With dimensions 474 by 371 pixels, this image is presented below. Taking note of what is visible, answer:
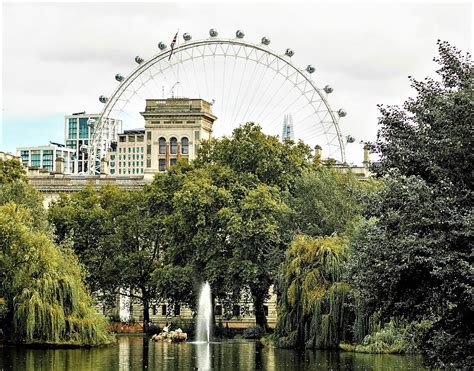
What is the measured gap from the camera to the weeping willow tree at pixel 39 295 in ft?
149

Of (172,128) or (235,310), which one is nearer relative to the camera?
(235,310)

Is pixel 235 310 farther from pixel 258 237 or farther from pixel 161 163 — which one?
pixel 161 163

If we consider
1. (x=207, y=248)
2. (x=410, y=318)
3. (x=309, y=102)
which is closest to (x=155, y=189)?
(x=207, y=248)

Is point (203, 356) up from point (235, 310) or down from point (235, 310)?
down

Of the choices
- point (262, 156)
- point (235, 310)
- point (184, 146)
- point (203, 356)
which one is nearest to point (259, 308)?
point (235, 310)

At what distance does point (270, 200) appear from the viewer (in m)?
60.3

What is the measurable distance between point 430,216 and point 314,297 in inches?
860

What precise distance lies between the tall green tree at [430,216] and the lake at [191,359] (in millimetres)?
11250

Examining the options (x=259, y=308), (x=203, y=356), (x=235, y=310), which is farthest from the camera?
(x=235, y=310)

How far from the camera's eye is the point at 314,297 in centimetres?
4644

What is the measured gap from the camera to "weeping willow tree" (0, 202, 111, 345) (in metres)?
45.5

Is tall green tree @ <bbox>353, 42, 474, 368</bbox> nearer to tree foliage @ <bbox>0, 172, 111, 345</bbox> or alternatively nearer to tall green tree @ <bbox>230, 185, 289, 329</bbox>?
tree foliage @ <bbox>0, 172, 111, 345</bbox>

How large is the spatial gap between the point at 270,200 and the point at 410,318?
3318cm

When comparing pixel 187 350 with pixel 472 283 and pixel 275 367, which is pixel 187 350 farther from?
pixel 472 283
